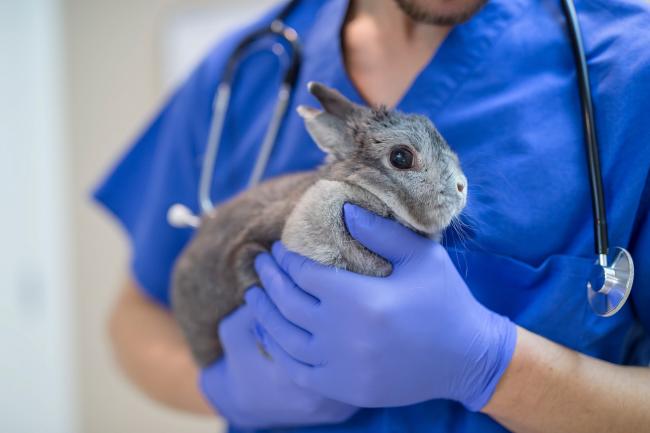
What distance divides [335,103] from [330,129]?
1.7 inches

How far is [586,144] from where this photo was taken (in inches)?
31.6

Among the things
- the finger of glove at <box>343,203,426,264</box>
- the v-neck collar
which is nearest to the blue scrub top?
the v-neck collar

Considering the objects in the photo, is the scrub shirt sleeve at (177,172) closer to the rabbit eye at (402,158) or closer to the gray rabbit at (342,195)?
the gray rabbit at (342,195)

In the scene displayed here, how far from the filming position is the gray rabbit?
0.74 m

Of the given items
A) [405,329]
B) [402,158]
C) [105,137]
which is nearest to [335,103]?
[402,158]

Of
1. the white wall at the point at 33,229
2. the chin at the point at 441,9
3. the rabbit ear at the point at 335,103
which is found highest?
the chin at the point at 441,9

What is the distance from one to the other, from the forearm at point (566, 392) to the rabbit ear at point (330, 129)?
0.41 meters

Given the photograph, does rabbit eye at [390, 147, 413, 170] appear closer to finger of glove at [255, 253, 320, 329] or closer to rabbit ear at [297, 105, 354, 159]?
rabbit ear at [297, 105, 354, 159]

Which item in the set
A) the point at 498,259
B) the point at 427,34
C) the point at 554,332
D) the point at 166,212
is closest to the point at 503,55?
the point at 427,34

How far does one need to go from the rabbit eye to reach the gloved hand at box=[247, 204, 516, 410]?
0.29 ft

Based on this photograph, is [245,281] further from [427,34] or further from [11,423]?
[11,423]

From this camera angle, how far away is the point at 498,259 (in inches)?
32.8

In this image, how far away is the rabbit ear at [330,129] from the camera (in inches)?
32.3

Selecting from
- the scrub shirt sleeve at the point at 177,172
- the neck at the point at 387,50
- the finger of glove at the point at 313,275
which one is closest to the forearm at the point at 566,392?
the finger of glove at the point at 313,275
